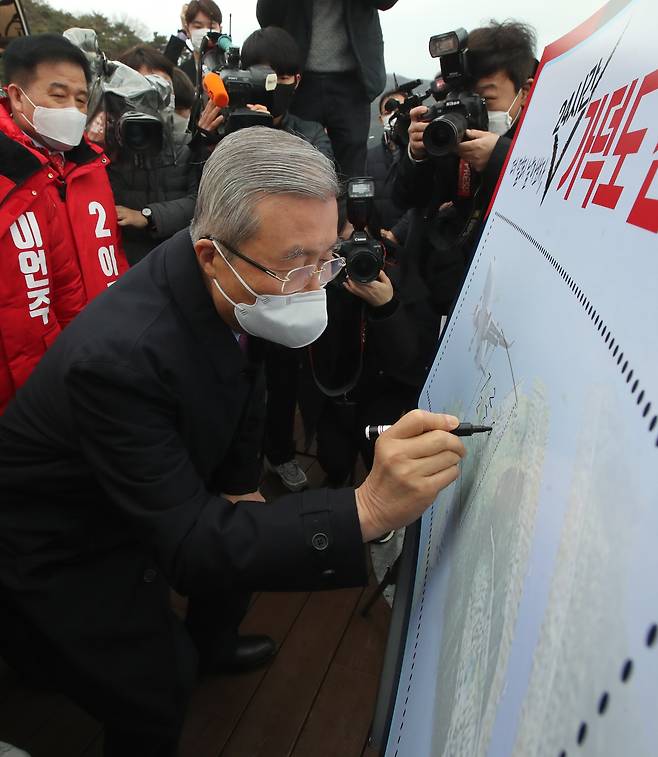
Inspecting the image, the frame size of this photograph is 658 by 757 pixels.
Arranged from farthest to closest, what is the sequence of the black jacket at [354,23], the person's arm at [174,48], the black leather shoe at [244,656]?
the person's arm at [174,48], the black jacket at [354,23], the black leather shoe at [244,656]

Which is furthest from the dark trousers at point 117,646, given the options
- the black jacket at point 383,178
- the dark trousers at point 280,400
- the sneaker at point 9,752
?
the black jacket at point 383,178

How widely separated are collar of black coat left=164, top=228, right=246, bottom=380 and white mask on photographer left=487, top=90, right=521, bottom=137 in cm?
110

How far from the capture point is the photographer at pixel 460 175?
1.56 metres

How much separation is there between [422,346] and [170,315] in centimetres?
86

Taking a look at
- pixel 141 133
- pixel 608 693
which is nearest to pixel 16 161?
pixel 141 133

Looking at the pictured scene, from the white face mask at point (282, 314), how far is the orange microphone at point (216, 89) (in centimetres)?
122

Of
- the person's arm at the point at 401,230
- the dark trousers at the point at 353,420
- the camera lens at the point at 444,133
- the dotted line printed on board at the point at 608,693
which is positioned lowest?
the dark trousers at the point at 353,420

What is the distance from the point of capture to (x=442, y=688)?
530mm

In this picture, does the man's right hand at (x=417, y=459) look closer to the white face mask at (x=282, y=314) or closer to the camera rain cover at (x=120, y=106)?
the white face mask at (x=282, y=314)

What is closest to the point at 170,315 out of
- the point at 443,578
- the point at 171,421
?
the point at 171,421

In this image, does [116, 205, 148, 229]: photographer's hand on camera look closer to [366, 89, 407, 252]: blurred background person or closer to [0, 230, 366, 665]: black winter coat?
[366, 89, 407, 252]: blurred background person

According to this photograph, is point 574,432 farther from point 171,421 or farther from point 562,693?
point 171,421

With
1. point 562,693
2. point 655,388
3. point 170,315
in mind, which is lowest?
point 170,315

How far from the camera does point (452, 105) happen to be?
4.86ft
